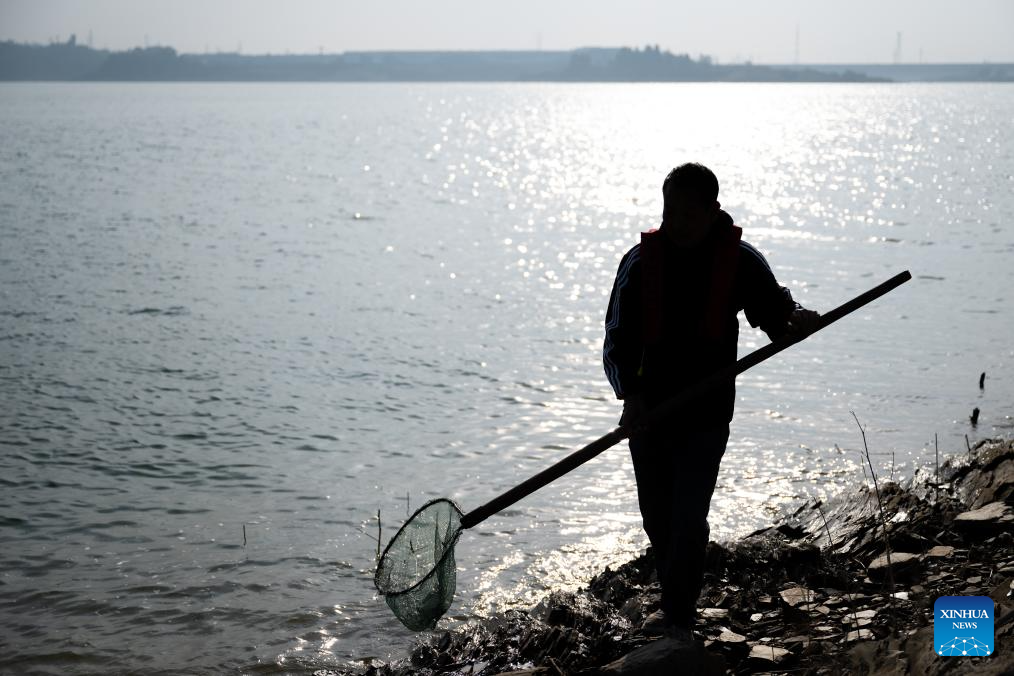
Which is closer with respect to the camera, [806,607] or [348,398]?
[806,607]

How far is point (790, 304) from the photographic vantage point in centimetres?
475

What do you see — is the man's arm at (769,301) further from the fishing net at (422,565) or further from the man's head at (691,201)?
the fishing net at (422,565)

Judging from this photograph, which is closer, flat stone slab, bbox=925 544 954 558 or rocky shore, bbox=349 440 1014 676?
rocky shore, bbox=349 440 1014 676

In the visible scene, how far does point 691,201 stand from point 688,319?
0.52 m

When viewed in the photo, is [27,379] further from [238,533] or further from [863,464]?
[863,464]

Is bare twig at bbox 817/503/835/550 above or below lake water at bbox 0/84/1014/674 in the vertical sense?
above

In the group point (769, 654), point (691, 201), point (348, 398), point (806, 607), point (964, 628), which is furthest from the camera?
point (348, 398)

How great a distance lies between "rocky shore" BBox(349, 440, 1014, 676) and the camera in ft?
15.7

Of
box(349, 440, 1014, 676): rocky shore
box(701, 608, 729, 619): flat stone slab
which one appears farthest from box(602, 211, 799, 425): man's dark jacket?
box(701, 608, 729, 619): flat stone slab

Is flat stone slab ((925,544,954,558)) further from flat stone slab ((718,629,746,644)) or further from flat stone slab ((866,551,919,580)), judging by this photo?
flat stone slab ((718,629,746,644))

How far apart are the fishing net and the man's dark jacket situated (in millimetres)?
1439

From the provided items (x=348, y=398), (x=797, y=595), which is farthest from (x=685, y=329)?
(x=348, y=398)

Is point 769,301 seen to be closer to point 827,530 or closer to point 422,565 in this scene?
point 422,565

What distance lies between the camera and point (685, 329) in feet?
15.5
